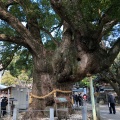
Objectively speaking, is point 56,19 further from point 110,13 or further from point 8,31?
point 110,13

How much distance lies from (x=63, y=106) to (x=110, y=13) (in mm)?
5504

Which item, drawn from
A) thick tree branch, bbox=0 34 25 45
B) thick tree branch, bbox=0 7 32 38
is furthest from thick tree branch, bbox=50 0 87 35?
thick tree branch, bbox=0 34 25 45

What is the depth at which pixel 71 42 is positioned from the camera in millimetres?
12336

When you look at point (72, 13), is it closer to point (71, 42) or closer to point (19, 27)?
point (71, 42)

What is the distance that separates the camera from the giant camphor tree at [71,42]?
9.76 metres

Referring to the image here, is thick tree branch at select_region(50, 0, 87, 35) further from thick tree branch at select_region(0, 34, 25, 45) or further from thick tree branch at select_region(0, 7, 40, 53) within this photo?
thick tree branch at select_region(0, 34, 25, 45)

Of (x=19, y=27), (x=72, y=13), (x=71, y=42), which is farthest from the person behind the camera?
(x=71, y=42)

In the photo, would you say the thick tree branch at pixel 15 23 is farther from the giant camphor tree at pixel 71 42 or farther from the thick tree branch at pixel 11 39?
the thick tree branch at pixel 11 39

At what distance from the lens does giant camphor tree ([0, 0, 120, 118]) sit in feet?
32.0

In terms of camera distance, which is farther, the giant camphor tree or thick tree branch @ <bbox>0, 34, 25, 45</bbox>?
thick tree branch @ <bbox>0, 34, 25, 45</bbox>

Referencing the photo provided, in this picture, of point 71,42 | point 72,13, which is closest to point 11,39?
point 71,42

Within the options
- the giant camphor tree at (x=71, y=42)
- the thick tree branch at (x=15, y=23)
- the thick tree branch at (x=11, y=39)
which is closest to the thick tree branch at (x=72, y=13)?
the giant camphor tree at (x=71, y=42)

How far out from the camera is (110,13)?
9734mm

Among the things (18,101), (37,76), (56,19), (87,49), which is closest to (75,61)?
(87,49)
